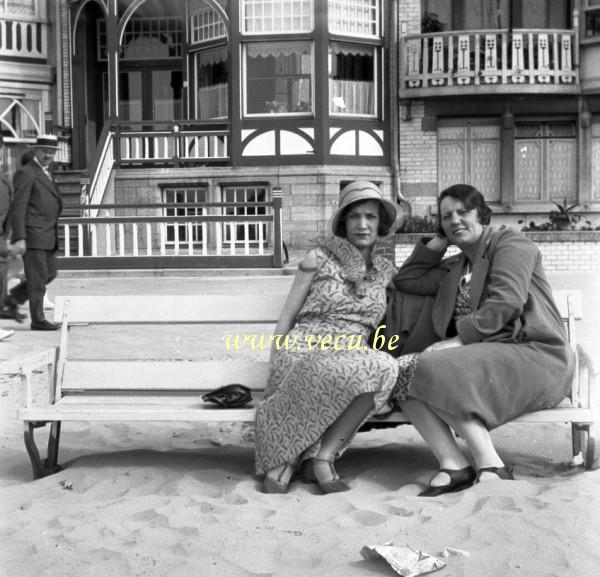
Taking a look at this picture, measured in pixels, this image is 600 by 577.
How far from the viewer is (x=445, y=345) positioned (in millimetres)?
5125

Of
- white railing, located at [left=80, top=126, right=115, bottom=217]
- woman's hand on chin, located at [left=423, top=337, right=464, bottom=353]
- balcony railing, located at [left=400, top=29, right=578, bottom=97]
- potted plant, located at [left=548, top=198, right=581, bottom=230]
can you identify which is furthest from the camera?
balcony railing, located at [left=400, top=29, right=578, bottom=97]

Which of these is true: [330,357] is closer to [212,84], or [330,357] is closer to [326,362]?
[326,362]

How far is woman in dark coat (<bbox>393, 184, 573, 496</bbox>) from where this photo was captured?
15.9ft

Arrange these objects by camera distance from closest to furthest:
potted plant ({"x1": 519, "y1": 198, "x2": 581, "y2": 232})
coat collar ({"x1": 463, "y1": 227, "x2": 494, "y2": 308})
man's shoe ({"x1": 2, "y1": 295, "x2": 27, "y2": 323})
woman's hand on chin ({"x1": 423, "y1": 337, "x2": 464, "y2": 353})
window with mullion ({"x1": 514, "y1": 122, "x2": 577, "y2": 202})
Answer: woman's hand on chin ({"x1": 423, "y1": 337, "x2": 464, "y2": 353}) → coat collar ({"x1": 463, "y1": 227, "x2": 494, "y2": 308}) → man's shoe ({"x1": 2, "y1": 295, "x2": 27, "y2": 323}) → potted plant ({"x1": 519, "y1": 198, "x2": 581, "y2": 232}) → window with mullion ({"x1": 514, "y1": 122, "x2": 577, "y2": 202})

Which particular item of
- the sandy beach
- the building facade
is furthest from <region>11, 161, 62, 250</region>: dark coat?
the building facade

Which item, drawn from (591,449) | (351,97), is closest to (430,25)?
(351,97)

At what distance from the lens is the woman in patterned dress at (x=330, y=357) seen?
493 cm

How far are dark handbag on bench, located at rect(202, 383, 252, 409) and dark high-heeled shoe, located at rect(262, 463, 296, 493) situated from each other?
0.44 metres

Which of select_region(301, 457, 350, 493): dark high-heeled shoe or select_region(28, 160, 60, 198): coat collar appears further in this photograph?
select_region(28, 160, 60, 198): coat collar

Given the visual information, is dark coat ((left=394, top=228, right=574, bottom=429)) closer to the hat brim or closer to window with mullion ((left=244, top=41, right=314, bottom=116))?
the hat brim

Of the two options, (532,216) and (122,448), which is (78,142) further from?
(122,448)

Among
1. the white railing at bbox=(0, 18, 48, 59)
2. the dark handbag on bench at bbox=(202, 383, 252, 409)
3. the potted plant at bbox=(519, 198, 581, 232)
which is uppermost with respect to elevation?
the white railing at bbox=(0, 18, 48, 59)

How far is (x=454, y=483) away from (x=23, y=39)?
22139 millimetres

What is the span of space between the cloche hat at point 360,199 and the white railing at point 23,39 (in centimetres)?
2083
